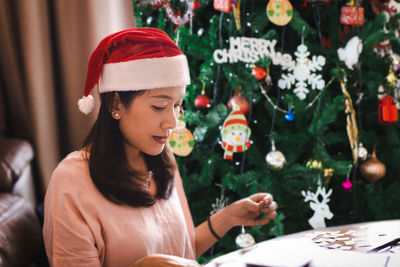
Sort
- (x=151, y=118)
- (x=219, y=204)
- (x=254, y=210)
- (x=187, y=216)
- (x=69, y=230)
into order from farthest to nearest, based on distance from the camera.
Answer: (x=219, y=204) < (x=187, y=216) < (x=254, y=210) < (x=151, y=118) < (x=69, y=230)

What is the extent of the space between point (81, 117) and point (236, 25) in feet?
2.86

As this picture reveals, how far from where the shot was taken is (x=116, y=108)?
109 cm

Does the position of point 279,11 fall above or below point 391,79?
above

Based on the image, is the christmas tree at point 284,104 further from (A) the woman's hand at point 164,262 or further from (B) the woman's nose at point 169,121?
(A) the woman's hand at point 164,262

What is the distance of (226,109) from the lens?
1.86m

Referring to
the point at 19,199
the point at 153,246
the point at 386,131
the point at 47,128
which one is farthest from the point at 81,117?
the point at 386,131

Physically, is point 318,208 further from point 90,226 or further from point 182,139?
point 90,226

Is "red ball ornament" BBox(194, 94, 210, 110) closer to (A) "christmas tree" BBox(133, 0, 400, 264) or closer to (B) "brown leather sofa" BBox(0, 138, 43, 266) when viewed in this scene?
(A) "christmas tree" BBox(133, 0, 400, 264)

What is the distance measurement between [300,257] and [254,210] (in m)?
0.35

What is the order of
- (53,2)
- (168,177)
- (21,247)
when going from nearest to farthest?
(168,177) → (21,247) → (53,2)

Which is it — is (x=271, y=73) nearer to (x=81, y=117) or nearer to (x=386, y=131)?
(x=386, y=131)

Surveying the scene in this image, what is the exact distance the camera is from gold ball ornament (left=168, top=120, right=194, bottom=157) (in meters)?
1.82

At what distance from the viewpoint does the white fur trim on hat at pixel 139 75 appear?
3.42 feet

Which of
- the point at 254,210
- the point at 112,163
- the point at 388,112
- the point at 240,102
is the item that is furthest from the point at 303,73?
the point at 112,163
